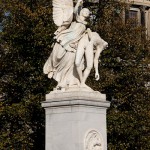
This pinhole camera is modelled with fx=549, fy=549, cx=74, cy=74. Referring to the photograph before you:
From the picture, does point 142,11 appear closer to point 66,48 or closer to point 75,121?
point 66,48

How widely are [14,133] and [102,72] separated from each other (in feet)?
15.6

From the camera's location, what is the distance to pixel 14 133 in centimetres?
2348

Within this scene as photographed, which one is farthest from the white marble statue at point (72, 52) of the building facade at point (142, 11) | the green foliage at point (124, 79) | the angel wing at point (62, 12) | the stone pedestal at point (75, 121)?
the building facade at point (142, 11)

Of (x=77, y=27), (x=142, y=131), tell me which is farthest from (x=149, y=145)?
(x=77, y=27)

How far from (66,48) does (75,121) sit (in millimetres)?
2280

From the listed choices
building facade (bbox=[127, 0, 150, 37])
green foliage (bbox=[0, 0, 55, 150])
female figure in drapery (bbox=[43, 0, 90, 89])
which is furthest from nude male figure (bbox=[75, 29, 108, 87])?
building facade (bbox=[127, 0, 150, 37])

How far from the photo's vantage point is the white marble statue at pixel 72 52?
1598 cm

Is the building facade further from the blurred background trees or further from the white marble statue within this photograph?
the white marble statue

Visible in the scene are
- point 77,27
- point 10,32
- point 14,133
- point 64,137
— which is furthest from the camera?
point 10,32

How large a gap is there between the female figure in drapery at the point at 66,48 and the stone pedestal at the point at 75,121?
66cm

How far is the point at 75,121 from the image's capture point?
1518 centimetres

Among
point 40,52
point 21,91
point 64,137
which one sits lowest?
point 64,137

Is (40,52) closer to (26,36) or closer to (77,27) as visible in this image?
(26,36)

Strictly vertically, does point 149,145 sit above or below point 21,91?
below
